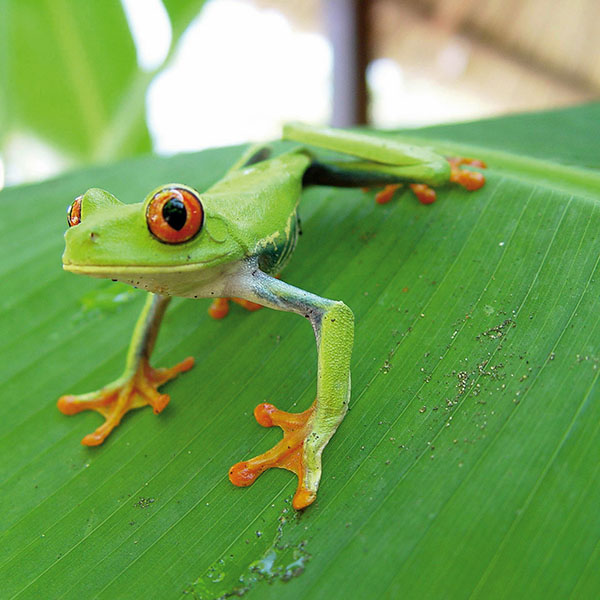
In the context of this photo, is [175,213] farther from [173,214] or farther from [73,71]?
[73,71]

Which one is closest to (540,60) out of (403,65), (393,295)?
(403,65)

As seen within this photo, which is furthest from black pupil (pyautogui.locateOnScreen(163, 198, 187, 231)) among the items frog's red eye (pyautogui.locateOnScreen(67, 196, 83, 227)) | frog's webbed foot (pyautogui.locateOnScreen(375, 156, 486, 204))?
frog's webbed foot (pyautogui.locateOnScreen(375, 156, 486, 204))

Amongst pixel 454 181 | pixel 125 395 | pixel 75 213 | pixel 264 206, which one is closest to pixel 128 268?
pixel 75 213

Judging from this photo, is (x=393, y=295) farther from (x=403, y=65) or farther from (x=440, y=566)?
(x=403, y=65)

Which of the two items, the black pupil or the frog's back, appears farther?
the frog's back

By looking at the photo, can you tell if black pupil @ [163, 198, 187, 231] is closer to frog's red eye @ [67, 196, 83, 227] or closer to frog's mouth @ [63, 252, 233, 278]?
frog's mouth @ [63, 252, 233, 278]

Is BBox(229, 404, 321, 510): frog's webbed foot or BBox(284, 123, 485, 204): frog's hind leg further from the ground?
BBox(284, 123, 485, 204): frog's hind leg

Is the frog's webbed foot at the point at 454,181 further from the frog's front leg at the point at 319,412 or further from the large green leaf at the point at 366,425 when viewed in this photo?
the frog's front leg at the point at 319,412
